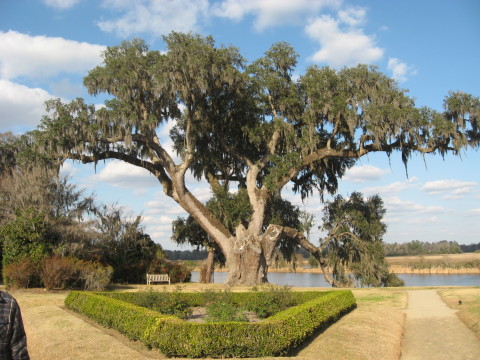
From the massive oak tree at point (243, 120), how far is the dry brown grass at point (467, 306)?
28.3ft

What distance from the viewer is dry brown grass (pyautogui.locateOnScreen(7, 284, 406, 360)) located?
8.31 m

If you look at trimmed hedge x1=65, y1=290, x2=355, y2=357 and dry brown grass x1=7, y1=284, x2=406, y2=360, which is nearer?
trimmed hedge x1=65, y1=290, x2=355, y2=357

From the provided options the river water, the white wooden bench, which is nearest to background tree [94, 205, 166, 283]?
the white wooden bench

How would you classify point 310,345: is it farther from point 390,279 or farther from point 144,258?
point 390,279

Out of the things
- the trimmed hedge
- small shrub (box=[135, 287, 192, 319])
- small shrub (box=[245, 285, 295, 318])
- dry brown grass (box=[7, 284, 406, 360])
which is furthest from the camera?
small shrub (box=[245, 285, 295, 318])

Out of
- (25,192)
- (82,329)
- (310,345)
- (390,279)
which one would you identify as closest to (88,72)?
(25,192)

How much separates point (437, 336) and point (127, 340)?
7.12 m

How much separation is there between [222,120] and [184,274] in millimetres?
9440

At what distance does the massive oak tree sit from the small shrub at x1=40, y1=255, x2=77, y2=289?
6640 mm

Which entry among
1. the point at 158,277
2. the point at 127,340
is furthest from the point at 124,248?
the point at 127,340

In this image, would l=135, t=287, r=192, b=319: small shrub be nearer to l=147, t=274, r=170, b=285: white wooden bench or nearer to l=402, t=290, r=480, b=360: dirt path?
l=402, t=290, r=480, b=360: dirt path

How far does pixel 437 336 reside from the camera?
10688mm

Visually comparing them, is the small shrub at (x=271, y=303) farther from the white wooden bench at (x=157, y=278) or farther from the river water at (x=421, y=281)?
the river water at (x=421, y=281)

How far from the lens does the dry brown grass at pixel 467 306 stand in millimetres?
11534
